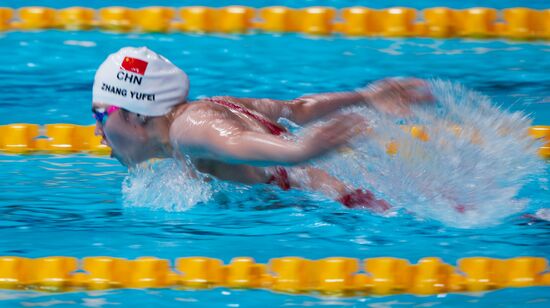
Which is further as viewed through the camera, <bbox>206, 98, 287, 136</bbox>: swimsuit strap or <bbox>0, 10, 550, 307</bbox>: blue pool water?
<bbox>206, 98, 287, 136</bbox>: swimsuit strap

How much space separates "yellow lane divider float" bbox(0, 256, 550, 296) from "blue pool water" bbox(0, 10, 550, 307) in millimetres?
57

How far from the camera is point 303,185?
155 inches

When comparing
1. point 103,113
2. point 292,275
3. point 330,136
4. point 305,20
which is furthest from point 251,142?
point 305,20

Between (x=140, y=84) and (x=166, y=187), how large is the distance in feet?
1.51

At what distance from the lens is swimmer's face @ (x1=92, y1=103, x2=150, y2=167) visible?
3.78 m

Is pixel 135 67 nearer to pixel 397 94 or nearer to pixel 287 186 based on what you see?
pixel 287 186

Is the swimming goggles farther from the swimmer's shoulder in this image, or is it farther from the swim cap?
the swimmer's shoulder

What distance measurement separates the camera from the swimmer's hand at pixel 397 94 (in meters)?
3.76

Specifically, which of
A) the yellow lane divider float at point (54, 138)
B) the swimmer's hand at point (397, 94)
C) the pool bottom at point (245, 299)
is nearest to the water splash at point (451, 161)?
the swimmer's hand at point (397, 94)

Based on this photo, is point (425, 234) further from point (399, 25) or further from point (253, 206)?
point (399, 25)

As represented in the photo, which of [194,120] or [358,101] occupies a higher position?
[358,101]

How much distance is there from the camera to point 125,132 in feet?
12.4

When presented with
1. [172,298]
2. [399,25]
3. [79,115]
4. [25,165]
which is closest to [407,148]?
[172,298]

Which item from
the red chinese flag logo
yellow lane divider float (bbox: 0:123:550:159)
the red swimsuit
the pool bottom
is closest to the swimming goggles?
the red chinese flag logo
